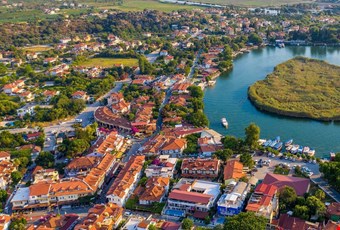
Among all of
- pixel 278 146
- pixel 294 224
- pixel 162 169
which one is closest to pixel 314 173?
pixel 278 146

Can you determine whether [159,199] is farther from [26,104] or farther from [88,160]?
[26,104]

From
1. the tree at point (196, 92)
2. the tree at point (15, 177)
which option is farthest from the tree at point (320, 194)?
the tree at point (196, 92)

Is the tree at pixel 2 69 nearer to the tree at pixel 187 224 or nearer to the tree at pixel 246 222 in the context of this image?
the tree at pixel 187 224

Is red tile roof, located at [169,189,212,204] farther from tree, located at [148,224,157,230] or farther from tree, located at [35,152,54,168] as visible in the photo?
tree, located at [35,152,54,168]

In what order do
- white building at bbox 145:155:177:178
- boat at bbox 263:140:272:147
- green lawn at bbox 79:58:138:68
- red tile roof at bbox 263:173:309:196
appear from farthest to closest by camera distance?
green lawn at bbox 79:58:138:68
boat at bbox 263:140:272:147
white building at bbox 145:155:177:178
red tile roof at bbox 263:173:309:196

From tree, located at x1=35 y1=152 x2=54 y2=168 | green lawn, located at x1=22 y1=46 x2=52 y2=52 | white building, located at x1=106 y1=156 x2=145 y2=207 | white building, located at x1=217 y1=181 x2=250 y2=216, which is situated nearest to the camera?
white building, located at x1=217 y1=181 x2=250 y2=216

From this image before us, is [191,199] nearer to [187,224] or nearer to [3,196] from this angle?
[187,224]

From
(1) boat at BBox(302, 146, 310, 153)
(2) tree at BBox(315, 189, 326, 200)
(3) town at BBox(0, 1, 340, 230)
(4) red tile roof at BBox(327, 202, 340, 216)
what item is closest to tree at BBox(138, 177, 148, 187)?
(3) town at BBox(0, 1, 340, 230)
